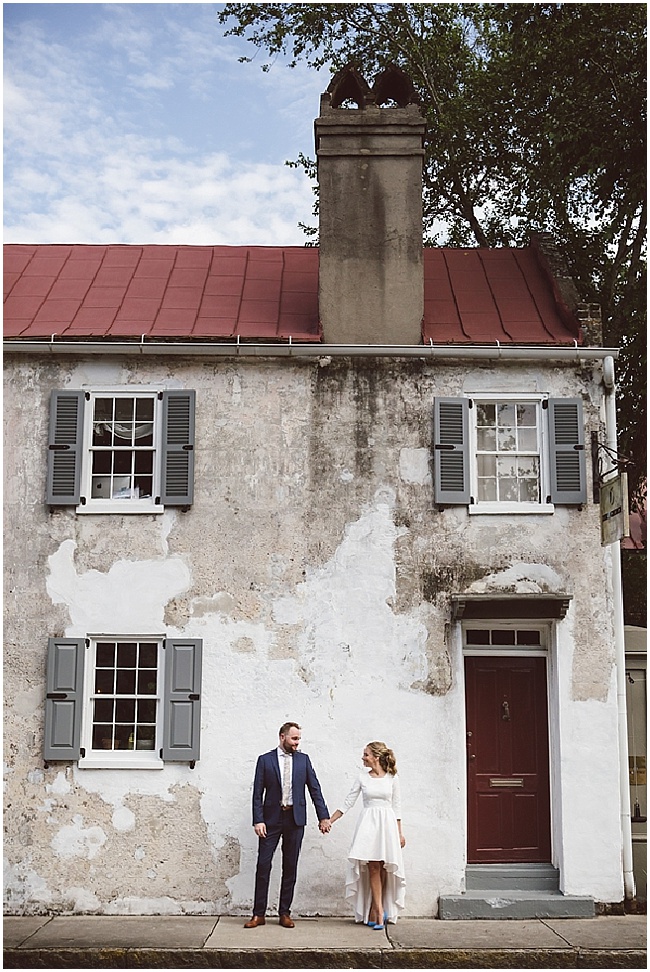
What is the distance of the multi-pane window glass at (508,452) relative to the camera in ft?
38.8

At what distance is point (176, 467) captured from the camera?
38.2ft

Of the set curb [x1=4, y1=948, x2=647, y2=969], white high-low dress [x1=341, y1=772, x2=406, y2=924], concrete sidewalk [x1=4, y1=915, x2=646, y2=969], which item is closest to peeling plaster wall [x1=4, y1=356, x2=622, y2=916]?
white high-low dress [x1=341, y1=772, x2=406, y2=924]

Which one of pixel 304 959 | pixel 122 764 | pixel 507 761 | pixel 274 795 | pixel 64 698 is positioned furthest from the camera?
pixel 507 761

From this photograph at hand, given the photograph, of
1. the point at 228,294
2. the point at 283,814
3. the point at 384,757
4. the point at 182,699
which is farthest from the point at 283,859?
the point at 228,294

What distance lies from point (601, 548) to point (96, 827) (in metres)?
6.42

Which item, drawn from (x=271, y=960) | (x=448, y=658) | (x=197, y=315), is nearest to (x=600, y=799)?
(x=448, y=658)

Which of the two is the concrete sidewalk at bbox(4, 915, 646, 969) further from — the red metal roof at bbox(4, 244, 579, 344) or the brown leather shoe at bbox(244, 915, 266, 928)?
the red metal roof at bbox(4, 244, 579, 344)

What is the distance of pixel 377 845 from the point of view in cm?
1021

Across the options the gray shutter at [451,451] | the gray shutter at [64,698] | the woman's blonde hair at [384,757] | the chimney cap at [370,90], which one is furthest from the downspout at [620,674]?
the gray shutter at [64,698]

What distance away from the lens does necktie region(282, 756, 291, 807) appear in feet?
34.5

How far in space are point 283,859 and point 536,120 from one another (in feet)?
37.3

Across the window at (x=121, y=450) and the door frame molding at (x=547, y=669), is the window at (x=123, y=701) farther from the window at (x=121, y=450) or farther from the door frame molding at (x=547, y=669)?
the door frame molding at (x=547, y=669)

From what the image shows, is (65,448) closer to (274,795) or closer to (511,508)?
(274,795)

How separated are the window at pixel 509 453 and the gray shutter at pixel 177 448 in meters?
2.83
